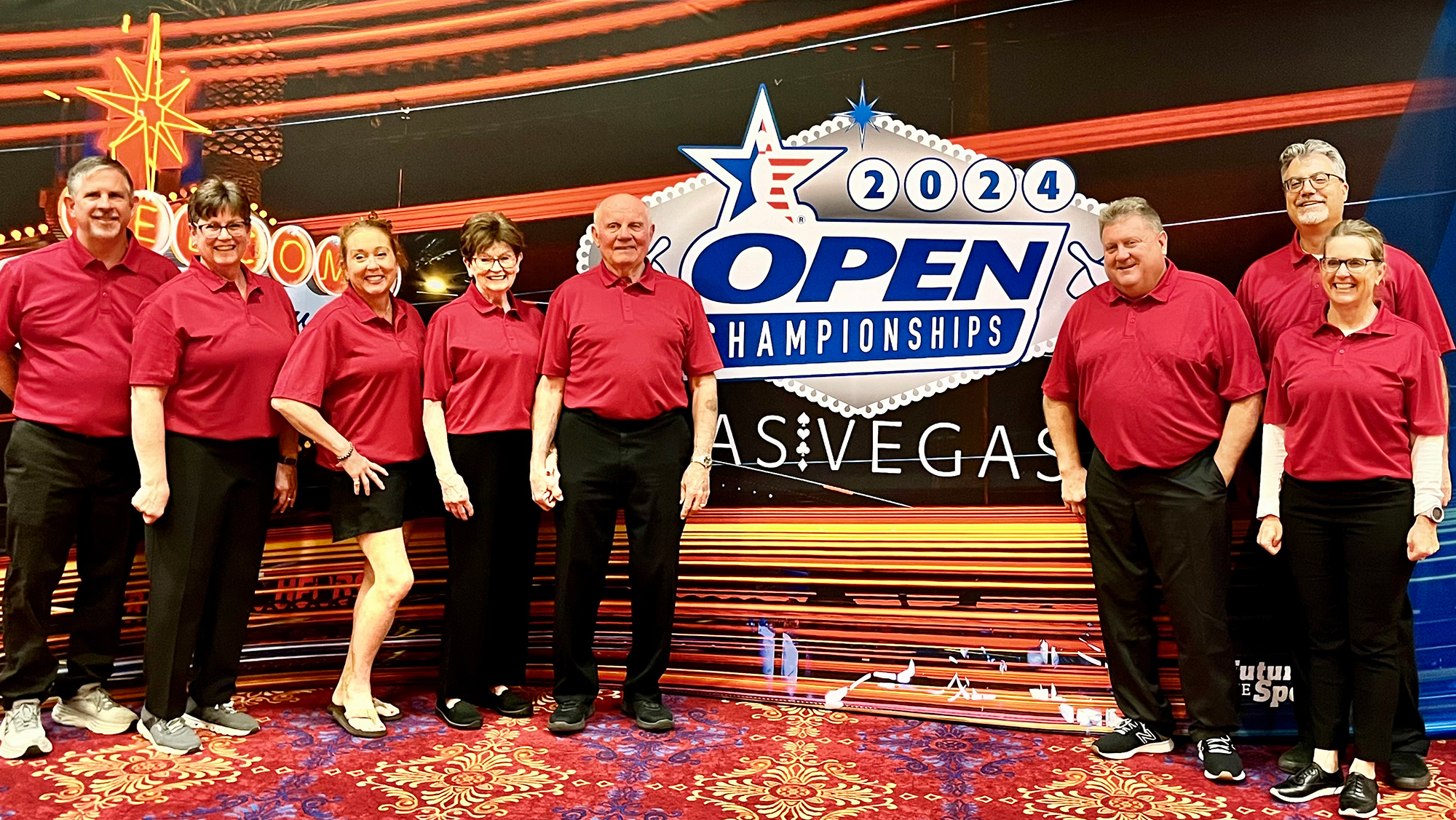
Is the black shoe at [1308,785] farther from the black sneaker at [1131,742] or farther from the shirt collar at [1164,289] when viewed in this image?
the shirt collar at [1164,289]

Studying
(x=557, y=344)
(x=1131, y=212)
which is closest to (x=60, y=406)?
(x=557, y=344)

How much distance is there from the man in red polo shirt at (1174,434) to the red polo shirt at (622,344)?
1.29 m

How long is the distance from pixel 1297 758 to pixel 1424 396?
1.13 metres

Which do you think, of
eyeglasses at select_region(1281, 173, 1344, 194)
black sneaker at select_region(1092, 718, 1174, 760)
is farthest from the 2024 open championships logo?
black sneaker at select_region(1092, 718, 1174, 760)

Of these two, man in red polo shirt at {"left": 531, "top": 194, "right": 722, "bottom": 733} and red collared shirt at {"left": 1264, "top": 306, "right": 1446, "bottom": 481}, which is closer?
red collared shirt at {"left": 1264, "top": 306, "right": 1446, "bottom": 481}

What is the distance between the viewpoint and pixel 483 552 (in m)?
3.73

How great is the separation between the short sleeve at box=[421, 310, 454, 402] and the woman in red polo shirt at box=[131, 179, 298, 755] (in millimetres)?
447

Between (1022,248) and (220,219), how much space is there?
103 inches

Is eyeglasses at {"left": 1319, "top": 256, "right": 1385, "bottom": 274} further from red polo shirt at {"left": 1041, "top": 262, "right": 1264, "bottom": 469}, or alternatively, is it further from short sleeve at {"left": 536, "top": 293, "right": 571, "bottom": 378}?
short sleeve at {"left": 536, "top": 293, "right": 571, "bottom": 378}

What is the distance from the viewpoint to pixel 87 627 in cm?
364

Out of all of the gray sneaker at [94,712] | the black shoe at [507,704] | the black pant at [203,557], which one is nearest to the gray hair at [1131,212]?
A: the black shoe at [507,704]

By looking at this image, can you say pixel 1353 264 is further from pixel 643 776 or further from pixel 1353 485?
pixel 643 776

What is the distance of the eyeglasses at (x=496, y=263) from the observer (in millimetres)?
3719

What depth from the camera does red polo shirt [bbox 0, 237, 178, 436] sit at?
346 centimetres
